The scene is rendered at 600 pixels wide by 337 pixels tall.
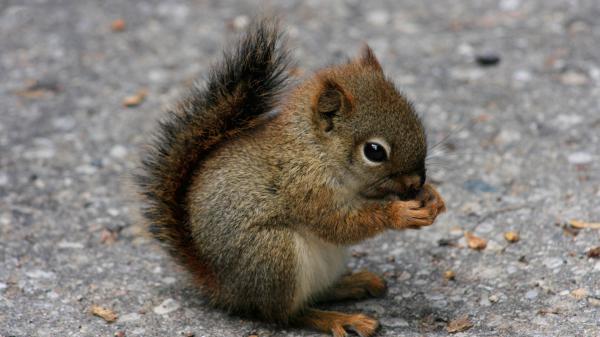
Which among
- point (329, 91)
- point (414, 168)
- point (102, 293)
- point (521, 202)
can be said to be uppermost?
point (329, 91)

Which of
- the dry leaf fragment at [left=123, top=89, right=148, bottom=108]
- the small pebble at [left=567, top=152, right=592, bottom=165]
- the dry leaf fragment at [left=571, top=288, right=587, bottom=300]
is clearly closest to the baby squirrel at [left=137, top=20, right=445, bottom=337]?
the dry leaf fragment at [left=571, top=288, right=587, bottom=300]

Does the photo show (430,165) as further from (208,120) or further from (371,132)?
(208,120)

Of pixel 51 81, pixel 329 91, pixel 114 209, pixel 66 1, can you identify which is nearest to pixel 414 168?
pixel 329 91

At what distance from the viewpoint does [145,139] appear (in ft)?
11.9

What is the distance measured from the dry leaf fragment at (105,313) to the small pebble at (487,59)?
2330 mm

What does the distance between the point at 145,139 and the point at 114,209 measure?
468 mm

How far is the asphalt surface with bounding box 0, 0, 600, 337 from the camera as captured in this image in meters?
2.55

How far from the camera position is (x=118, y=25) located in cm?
462

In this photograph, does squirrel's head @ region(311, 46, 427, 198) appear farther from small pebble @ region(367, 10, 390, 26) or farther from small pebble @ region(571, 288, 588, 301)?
small pebble @ region(367, 10, 390, 26)

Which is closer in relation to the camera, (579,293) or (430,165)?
(579,293)

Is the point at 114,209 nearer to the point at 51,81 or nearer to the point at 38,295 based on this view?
the point at 38,295

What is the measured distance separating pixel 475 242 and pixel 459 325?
1.68 feet

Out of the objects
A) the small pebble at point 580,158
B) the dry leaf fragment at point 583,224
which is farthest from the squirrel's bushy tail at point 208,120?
the small pebble at point 580,158

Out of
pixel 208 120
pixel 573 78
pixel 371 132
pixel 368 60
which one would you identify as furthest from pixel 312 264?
pixel 573 78
